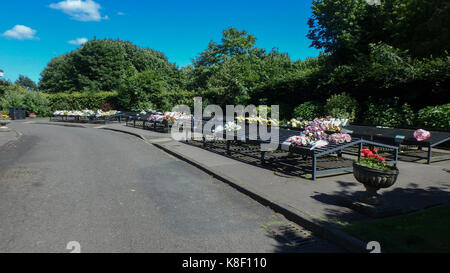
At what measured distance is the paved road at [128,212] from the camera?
3.82 metres

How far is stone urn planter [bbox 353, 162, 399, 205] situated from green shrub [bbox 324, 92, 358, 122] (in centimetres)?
1087

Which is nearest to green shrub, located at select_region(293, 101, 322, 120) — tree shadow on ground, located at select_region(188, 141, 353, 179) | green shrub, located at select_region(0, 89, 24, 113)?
tree shadow on ground, located at select_region(188, 141, 353, 179)

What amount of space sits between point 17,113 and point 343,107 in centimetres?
3592

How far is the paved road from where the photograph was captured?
12.5 feet

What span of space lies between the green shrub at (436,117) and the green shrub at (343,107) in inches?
130

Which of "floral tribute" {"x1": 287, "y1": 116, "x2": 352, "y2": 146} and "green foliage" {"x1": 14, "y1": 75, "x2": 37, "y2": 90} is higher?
"green foliage" {"x1": 14, "y1": 75, "x2": 37, "y2": 90}

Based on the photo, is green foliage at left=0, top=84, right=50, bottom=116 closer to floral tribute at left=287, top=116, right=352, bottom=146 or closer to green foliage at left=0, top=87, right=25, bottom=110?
green foliage at left=0, top=87, right=25, bottom=110

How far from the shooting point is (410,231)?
387cm

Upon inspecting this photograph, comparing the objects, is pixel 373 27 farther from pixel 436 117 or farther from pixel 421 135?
pixel 421 135

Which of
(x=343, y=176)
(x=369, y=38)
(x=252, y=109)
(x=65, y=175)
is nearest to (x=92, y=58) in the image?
(x=252, y=109)

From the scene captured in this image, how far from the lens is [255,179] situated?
22.9 feet

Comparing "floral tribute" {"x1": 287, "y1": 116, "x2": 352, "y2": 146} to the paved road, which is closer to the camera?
the paved road
